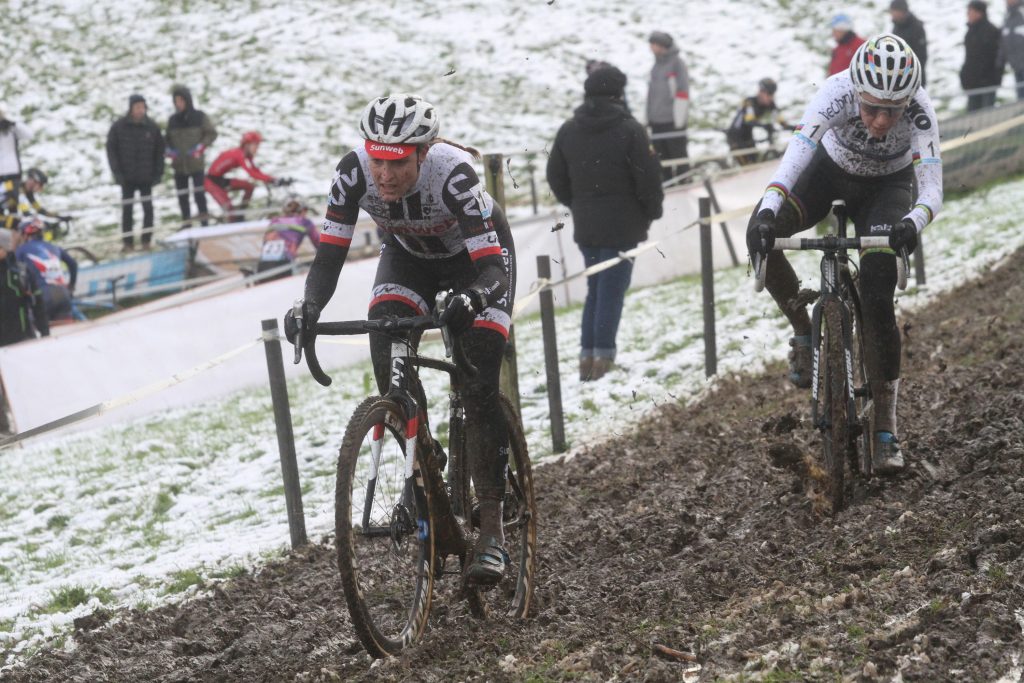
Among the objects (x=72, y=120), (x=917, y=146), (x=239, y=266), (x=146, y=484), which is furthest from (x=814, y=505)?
(x=72, y=120)

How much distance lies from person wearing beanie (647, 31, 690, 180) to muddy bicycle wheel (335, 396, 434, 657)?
40.8 feet

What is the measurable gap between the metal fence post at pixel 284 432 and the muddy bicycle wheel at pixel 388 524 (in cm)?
195

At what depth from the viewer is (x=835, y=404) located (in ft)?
20.7

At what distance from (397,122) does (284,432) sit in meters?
2.79

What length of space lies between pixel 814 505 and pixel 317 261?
8.91 ft

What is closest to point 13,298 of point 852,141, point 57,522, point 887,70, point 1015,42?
point 57,522

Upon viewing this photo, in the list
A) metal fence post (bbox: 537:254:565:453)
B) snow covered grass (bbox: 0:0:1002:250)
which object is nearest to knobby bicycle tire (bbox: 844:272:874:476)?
metal fence post (bbox: 537:254:565:453)

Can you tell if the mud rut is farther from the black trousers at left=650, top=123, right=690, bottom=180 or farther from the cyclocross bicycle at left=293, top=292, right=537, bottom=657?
the black trousers at left=650, top=123, right=690, bottom=180

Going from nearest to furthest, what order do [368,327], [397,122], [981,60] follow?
[368,327] → [397,122] → [981,60]

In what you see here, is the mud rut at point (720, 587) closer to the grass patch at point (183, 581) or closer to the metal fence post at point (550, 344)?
the grass patch at point (183, 581)

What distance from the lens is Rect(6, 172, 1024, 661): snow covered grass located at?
753 centimetres

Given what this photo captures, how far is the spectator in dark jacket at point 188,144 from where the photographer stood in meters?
19.9

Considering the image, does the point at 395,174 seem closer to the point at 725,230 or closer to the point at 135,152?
the point at 725,230

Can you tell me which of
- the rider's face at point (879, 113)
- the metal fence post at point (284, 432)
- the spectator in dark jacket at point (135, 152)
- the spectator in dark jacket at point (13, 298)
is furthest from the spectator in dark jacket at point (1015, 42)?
the metal fence post at point (284, 432)
